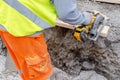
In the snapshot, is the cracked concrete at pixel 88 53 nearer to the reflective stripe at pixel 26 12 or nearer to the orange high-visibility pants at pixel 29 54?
the orange high-visibility pants at pixel 29 54

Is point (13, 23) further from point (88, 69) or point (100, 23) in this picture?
point (88, 69)

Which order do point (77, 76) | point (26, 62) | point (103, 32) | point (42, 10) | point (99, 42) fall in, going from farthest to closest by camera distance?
point (77, 76), point (99, 42), point (103, 32), point (26, 62), point (42, 10)

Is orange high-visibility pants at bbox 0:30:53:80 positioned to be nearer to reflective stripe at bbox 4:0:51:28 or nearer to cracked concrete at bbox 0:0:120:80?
reflective stripe at bbox 4:0:51:28

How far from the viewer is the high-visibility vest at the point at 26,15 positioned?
2058 mm

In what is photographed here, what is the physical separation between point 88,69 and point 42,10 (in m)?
1.46

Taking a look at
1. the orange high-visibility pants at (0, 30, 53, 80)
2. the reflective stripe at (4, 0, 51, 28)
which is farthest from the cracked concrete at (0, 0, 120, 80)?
the reflective stripe at (4, 0, 51, 28)

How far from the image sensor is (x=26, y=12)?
2.09m

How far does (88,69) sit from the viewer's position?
3299 millimetres

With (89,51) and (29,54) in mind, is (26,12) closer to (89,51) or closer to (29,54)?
(29,54)

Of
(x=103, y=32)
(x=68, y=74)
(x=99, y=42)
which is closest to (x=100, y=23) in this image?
(x=103, y=32)

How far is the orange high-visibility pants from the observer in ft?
7.47

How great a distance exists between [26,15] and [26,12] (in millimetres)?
26

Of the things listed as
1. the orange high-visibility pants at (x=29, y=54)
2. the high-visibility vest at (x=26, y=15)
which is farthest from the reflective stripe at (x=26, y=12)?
the orange high-visibility pants at (x=29, y=54)

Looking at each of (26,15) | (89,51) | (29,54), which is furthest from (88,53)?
(26,15)
